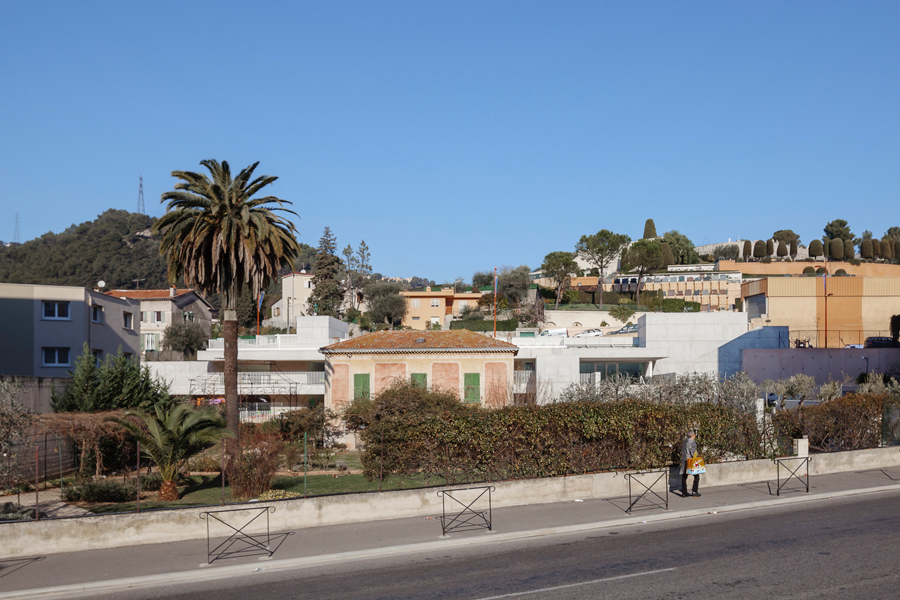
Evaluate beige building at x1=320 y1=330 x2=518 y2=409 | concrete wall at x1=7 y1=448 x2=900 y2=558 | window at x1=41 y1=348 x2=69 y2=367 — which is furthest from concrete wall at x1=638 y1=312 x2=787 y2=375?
window at x1=41 y1=348 x2=69 y2=367

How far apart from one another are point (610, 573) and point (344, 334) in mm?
48313

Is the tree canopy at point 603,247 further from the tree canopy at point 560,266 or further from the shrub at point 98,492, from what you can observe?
the shrub at point 98,492

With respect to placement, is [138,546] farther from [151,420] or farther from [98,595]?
[151,420]

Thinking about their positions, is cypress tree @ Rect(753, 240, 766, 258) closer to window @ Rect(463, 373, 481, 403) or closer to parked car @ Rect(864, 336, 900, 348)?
parked car @ Rect(864, 336, 900, 348)

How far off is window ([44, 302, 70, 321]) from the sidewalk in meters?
34.7

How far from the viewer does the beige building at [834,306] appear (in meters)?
67.8

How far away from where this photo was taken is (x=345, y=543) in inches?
560

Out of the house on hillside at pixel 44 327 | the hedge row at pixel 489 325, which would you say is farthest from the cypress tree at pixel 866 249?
the house on hillside at pixel 44 327

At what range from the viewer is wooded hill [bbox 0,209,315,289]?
132000mm

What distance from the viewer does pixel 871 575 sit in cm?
1116

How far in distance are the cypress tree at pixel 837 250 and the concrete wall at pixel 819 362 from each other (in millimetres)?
106178

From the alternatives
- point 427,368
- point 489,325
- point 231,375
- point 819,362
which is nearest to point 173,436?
point 231,375

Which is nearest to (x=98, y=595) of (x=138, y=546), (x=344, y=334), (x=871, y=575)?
(x=138, y=546)

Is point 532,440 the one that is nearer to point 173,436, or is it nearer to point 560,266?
point 173,436
